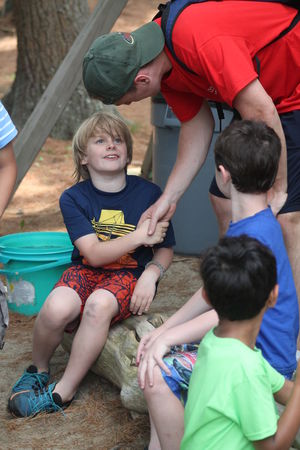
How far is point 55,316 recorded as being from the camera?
3.40 meters

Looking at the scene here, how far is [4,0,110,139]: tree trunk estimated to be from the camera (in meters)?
8.12

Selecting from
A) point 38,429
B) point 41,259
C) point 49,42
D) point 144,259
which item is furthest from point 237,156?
point 49,42

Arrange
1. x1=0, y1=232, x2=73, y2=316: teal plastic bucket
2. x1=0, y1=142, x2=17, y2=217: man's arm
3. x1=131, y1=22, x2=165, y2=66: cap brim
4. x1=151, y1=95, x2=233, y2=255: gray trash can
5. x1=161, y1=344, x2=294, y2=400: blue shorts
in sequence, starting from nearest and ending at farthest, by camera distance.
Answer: x1=161, y1=344, x2=294, y2=400: blue shorts
x1=0, y1=142, x2=17, y2=217: man's arm
x1=131, y1=22, x2=165, y2=66: cap brim
x1=0, y1=232, x2=73, y2=316: teal plastic bucket
x1=151, y1=95, x2=233, y2=255: gray trash can

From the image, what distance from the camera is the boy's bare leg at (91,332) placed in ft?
10.8

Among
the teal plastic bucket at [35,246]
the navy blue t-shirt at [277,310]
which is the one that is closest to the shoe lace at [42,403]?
the teal plastic bucket at [35,246]

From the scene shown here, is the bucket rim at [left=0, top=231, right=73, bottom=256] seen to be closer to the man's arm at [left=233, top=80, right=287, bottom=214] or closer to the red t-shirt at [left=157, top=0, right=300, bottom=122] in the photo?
the red t-shirt at [left=157, top=0, right=300, bottom=122]

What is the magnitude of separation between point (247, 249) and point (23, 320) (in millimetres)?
2668

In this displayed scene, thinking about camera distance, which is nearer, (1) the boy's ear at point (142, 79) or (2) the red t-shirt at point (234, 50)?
(2) the red t-shirt at point (234, 50)

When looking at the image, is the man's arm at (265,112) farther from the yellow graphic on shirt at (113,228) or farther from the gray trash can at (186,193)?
the gray trash can at (186,193)

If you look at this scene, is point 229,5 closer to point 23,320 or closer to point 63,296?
point 63,296

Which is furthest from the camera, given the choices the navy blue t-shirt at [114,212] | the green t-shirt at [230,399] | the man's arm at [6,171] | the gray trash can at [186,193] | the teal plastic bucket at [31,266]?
the gray trash can at [186,193]

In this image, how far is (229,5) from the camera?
9.89 ft

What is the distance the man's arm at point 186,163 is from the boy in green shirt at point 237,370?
124 centimetres

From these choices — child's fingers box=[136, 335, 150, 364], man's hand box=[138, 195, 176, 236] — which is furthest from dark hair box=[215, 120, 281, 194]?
man's hand box=[138, 195, 176, 236]
